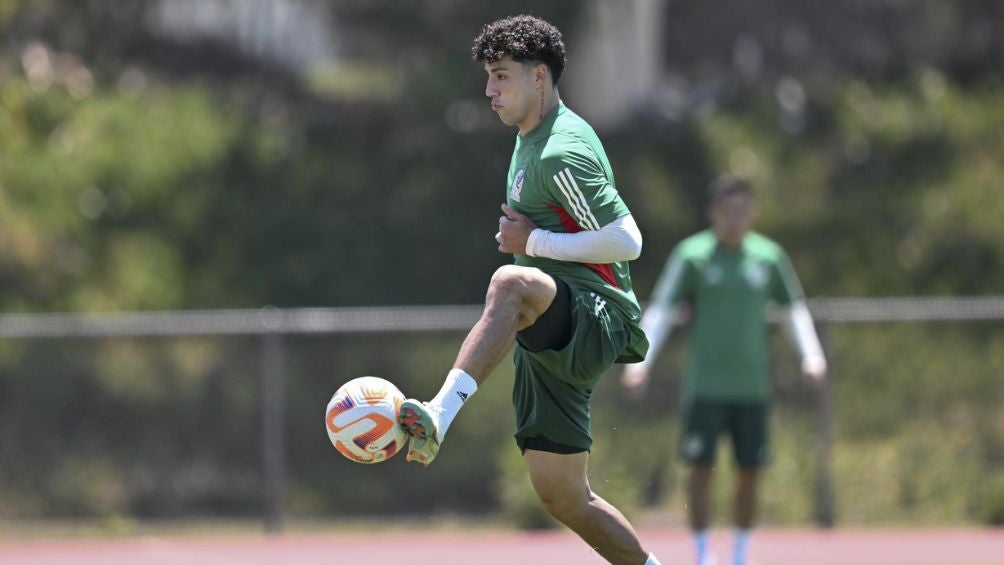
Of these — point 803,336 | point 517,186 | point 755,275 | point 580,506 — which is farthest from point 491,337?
point 803,336

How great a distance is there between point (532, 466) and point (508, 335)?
0.82m

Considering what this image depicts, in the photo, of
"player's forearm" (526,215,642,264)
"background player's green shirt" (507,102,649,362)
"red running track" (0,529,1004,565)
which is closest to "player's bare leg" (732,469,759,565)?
"red running track" (0,529,1004,565)

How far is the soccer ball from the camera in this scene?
5.20 meters

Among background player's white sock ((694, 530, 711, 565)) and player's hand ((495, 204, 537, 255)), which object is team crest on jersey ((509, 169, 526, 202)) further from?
background player's white sock ((694, 530, 711, 565))

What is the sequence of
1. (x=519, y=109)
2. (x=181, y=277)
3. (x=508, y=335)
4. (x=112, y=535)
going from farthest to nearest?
(x=181, y=277) < (x=112, y=535) < (x=519, y=109) < (x=508, y=335)

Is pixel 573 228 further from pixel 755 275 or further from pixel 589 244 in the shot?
pixel 755 275

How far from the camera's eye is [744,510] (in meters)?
9.45

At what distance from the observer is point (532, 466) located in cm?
598

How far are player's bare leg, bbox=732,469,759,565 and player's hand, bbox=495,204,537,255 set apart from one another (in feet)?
13.6

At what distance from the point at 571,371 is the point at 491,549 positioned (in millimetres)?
5816

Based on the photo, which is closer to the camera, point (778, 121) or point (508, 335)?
point (508, 335)

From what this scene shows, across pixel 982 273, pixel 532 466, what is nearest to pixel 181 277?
pixel 982 273

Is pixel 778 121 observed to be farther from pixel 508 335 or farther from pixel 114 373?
pixel 508 335

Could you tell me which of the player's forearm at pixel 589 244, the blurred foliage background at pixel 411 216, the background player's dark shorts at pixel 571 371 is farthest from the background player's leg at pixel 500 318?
the blurred foliage background at pixel 411 216
